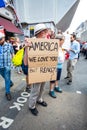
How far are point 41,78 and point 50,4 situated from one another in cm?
2158

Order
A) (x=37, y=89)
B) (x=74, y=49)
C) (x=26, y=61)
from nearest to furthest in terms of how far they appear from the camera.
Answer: (x=26, y=61) < (x=37, y=89) < (x=74, y=49)

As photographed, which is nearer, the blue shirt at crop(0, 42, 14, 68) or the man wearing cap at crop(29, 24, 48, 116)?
the man wearing cap at crop(29, 24, 48, 116)

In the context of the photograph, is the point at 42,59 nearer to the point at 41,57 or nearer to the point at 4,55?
the point at 41,57

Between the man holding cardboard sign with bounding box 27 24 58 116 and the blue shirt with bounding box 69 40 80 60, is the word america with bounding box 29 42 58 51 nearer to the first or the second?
the man holding cardboard sign with bounding box 27 24 58 116

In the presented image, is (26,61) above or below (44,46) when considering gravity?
below

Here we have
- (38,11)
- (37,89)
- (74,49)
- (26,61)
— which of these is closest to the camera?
(26,61)

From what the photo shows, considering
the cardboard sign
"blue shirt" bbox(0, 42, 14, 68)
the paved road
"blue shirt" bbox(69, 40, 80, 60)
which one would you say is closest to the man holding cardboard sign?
the cardboard sign

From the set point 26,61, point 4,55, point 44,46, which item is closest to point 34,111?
point 26,61

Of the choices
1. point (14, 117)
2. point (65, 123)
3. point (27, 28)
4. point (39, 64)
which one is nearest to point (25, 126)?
point (14, 117)

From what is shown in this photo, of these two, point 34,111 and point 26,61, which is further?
point 34,111

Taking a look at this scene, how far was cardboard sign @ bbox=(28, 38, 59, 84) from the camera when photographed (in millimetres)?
2630

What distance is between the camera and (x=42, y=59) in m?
2.74

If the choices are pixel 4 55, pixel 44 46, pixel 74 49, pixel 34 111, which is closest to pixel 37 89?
pixel 34 111


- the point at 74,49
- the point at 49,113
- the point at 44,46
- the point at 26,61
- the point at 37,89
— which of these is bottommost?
the point at 49,113
